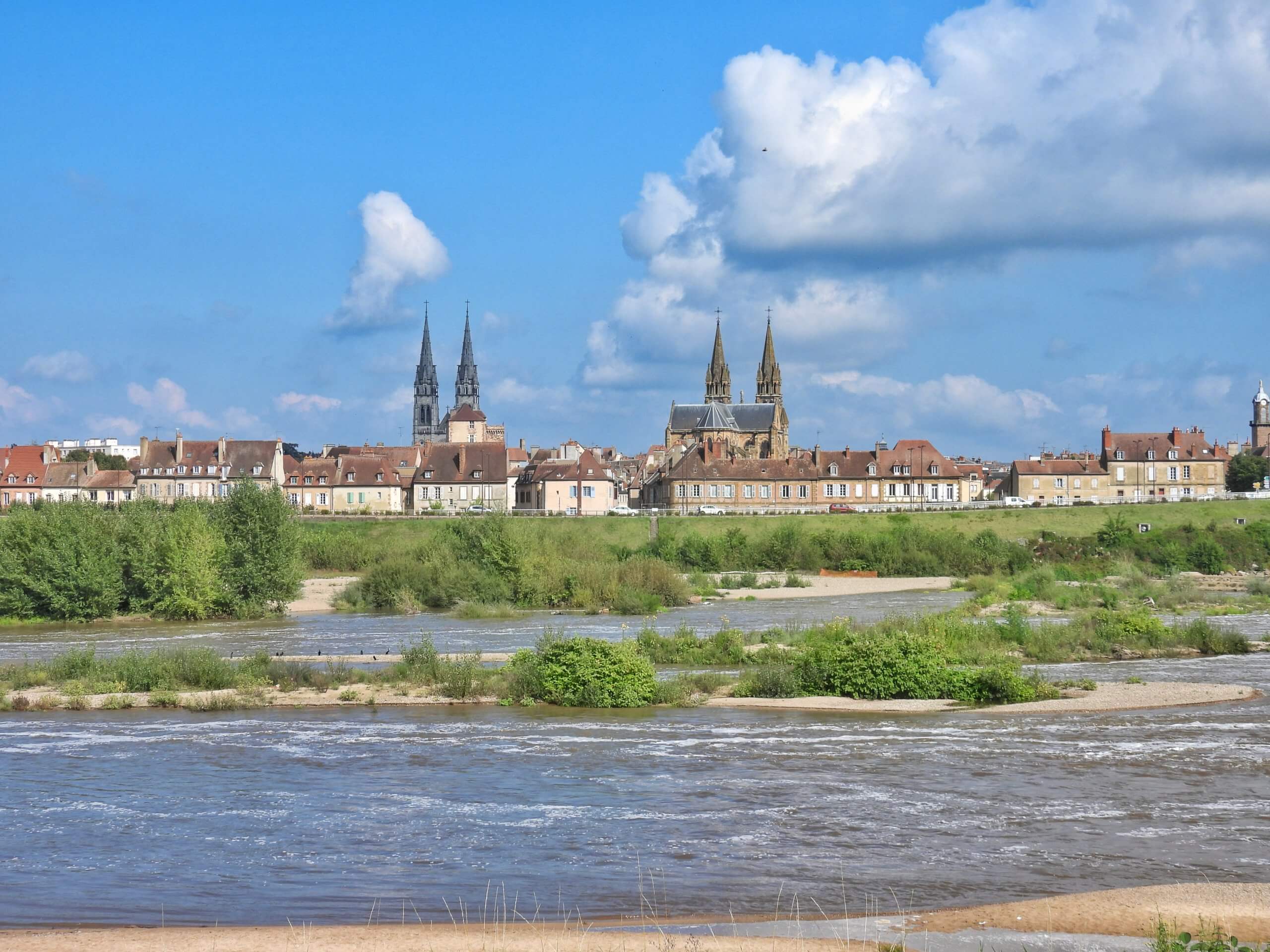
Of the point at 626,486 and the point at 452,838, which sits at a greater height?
the point at 626,486

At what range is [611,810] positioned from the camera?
1673cm

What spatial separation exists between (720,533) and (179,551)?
3502cm

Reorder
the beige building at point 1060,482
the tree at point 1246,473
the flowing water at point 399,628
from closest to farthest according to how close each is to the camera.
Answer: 1. the flowing water at point 399,628
2. the beige building at point 1060,482
3. the tree at point 1246,473

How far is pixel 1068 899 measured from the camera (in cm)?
1276

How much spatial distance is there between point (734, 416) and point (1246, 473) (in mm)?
45566

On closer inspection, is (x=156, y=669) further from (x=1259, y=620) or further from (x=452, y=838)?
(x=1259, y=620)

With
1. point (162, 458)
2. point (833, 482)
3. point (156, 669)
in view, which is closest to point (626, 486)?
point (833, 482)

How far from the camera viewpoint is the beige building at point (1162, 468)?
97.1 m

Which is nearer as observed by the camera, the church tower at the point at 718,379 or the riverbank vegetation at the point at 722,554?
the riverbank vegetation at the point at 722,554

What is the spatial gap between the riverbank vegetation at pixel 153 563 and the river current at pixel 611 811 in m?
21.6

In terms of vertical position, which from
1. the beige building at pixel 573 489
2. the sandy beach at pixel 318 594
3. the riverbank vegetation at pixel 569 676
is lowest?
the riverbank vegetation at pixel 569 676

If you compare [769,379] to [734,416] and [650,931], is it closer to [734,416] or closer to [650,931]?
[734,416]

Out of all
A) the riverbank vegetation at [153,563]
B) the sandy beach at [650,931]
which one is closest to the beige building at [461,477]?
the riverbank vegetation at [153,563]

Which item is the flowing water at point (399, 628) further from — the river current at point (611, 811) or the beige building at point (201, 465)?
the beige building at point (201, 465)
